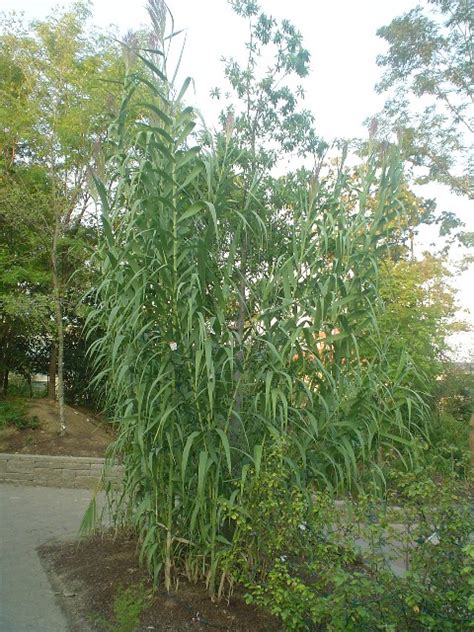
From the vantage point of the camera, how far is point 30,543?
208 inches

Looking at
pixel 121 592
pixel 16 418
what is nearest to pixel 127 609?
pixel 121 592

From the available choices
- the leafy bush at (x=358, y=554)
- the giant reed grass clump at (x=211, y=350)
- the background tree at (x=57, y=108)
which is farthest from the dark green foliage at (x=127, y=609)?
the background tree at (x=57, y=108)

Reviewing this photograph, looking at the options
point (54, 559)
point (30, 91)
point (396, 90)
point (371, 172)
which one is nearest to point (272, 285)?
point (371, 172)

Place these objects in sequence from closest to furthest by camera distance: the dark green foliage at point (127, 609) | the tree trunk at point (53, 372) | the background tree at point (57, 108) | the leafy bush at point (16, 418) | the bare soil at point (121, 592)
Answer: the dark green foliage at point (127, 609) → the bare soil at point (121, 592) → the background tree at point (57, 108) → the leafy bush at point (16, 418) → the tree trunk at point (53, 372)

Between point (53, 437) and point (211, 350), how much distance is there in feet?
23.2

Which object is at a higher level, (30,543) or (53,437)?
(53,437)

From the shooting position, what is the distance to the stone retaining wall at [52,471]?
8547mm

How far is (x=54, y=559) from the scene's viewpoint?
4.66 meters

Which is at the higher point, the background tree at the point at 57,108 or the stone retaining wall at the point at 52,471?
the background tree at the point at 57,108

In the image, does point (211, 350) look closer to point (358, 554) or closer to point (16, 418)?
point (358, 554)

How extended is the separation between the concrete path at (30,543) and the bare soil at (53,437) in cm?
91

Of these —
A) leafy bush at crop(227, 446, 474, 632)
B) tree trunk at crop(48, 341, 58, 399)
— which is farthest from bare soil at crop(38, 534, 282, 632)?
tree trunk at crop(48, 341, 58, 399)

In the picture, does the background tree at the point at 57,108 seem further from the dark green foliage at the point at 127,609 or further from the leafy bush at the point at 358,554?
the leafy bush at the point at 358,554

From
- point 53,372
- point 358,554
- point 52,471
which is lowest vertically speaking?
point 52,471
